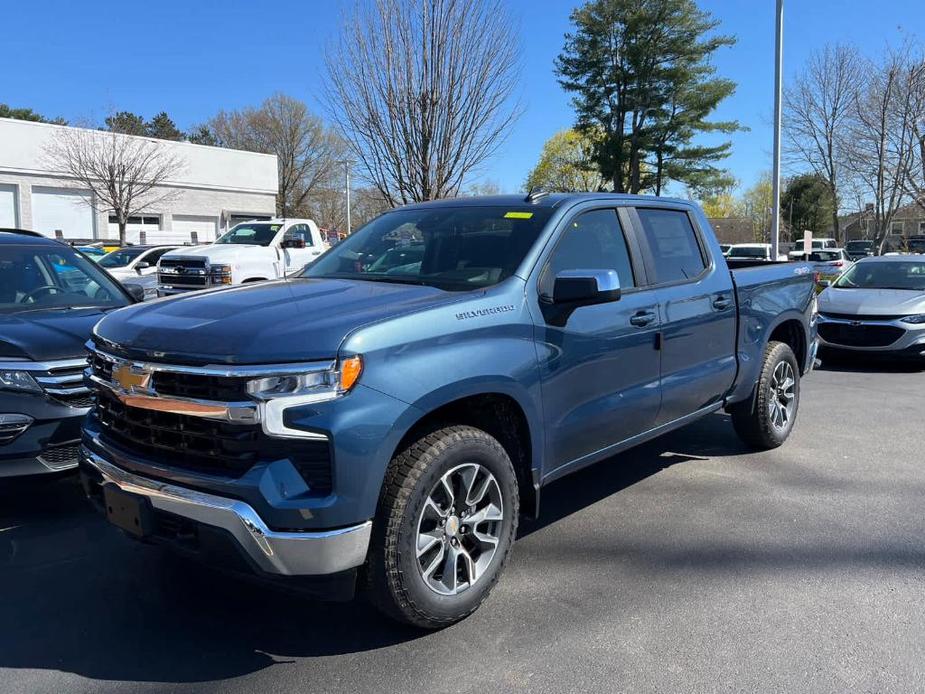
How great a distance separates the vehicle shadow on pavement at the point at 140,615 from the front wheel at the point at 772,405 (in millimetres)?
2020

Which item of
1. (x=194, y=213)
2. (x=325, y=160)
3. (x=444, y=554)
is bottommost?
(x=444, y=554)

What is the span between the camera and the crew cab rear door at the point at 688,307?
4547mm

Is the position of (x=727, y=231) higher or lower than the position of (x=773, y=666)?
higher

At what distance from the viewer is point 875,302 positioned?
406 inches

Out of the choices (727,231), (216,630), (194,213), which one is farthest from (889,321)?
(727,231)

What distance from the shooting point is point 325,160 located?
57156mm

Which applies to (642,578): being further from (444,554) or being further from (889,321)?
(889,321)

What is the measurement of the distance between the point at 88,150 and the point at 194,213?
24.8 ft

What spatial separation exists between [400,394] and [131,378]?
1127 millimetres

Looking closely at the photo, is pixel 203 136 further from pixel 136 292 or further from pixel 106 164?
pixel 136 292

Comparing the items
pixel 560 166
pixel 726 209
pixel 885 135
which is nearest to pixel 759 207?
pixel 726 209

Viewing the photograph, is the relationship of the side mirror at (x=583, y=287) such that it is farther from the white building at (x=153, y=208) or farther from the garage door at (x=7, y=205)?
the garage door at (x=7, y=205)

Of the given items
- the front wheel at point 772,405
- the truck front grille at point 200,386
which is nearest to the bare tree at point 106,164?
the front wheel at point 772,405

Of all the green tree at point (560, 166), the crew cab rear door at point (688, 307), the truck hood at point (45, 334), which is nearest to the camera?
the truck hood at point (45, 334)
